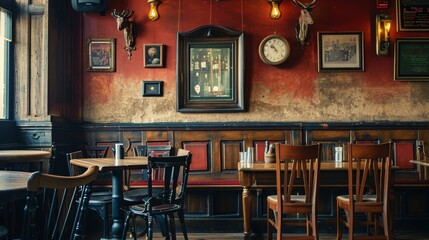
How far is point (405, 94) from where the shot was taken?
5.61 m

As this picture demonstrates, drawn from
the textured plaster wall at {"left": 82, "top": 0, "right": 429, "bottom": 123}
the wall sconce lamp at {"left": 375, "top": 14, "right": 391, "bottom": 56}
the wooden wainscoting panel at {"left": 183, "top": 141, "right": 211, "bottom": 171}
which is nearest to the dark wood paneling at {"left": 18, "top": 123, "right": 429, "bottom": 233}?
the wooden wainscoting panel at {"left": 183, "top": 141, "right": 211, "bottom": 171}

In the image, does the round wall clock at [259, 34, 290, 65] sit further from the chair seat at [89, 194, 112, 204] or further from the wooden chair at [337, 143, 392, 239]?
the chair seat at [89, 194, 112, 204]

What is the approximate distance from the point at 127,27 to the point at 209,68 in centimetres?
115

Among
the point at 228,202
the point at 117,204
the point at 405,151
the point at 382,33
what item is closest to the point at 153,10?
the point at 228,202

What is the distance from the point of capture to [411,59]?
5.61m

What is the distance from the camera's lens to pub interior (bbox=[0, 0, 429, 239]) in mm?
5531

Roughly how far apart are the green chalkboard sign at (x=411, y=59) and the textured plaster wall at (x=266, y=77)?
0.09 metres

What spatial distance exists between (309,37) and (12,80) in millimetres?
3570

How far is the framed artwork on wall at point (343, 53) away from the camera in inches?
221

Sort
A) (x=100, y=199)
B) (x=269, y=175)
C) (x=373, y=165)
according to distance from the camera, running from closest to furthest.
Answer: (x=373, y=165) → (x=100, y=199) → (x=269, y=175)

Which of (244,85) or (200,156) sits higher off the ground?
(244,85)

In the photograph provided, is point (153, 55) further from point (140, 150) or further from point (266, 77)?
point (266, 77)

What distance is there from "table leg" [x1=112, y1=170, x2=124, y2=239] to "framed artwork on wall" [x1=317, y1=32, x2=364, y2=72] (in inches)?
118

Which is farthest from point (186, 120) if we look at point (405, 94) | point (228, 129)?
point (405, 94)
